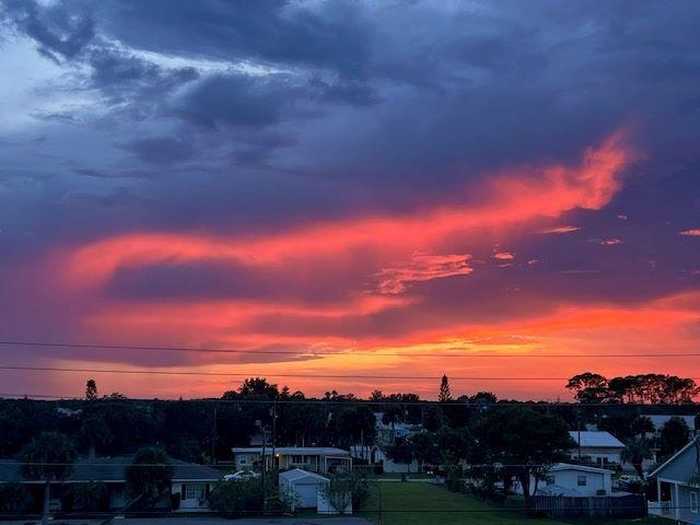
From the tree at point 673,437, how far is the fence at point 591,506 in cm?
4522

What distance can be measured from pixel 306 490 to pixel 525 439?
16501mm

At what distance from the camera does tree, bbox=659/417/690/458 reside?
101 meters

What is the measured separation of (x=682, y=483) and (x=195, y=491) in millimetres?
32466

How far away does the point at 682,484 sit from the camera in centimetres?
5134

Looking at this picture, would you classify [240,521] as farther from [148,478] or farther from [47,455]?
[47,455]

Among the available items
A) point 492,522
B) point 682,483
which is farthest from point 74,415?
point 682,483

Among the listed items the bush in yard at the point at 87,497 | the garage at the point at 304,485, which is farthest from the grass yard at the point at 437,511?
the bush in yard at the point at 87,497

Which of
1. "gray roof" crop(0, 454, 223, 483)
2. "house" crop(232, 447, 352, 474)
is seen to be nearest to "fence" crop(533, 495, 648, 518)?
"gray roof" crop(0, 454, 223, 483)

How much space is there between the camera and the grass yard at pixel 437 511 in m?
49.8

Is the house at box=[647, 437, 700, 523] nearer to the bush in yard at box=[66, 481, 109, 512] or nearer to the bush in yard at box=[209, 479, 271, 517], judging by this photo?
the bush in yard at box=[209, 479, 271, 517]

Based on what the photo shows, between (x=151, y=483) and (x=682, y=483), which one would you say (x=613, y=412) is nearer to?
(x=682, y=483)

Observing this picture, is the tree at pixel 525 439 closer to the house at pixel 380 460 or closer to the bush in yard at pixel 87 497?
the bush in yard at pixel 87 497

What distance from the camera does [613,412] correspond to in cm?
12331

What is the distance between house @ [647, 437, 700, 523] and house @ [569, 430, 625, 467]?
39670 millimetres
